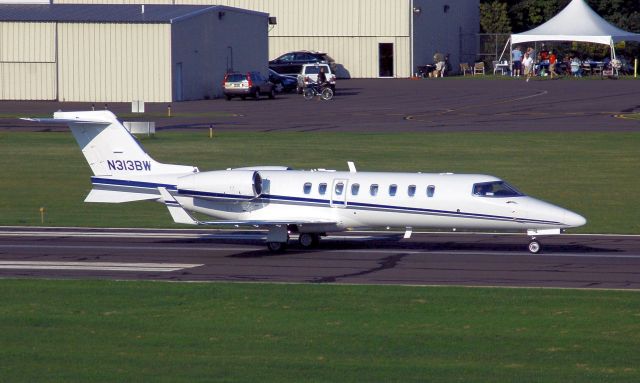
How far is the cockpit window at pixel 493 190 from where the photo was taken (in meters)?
29.6

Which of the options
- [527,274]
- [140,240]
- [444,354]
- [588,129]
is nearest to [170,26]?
[588,129]

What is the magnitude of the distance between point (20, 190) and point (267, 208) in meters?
18.3

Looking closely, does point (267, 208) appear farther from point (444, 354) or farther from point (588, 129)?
point (588, 129)

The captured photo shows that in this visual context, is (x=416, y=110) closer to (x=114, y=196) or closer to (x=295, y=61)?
(x=295, y=61)

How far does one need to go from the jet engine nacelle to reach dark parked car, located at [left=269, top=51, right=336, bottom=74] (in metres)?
65.3

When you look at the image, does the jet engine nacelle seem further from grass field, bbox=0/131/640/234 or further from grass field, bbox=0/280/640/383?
grass field, bbox=0/131/640/234

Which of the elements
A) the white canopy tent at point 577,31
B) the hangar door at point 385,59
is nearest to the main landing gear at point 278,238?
the white canopy tent at point 577,31

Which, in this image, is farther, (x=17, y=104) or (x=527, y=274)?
(x=17, y=104)

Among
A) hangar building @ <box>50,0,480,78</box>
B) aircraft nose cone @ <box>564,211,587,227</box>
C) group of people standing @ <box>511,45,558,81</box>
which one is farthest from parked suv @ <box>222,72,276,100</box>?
aircraft nose cone @ <box>564,211,587,227</box>

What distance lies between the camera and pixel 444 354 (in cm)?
1881

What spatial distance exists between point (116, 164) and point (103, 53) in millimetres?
48438

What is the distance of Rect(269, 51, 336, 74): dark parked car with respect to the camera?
96750 millimetres

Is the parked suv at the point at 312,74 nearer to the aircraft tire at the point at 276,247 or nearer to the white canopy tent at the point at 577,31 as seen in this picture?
the white canopy tent at the point at 577,31

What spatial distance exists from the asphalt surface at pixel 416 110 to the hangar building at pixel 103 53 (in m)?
1.87
